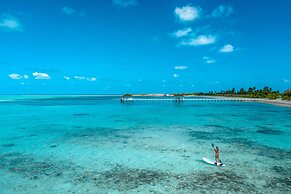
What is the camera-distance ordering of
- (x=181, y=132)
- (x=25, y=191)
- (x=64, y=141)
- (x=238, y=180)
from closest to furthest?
1. (x=25, y=191)
2. (x=238, y=180)
3. (x=64, y=141)
4. (x=181, y=132)

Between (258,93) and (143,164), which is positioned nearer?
(143,164)

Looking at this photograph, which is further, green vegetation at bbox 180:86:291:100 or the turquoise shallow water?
green vegetation at bbox 180:86:291:100

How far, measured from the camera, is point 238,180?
38.1 ft

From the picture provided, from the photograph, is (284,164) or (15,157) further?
(15,157)

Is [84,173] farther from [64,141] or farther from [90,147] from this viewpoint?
[64,141]

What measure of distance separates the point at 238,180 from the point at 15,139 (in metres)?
20.1

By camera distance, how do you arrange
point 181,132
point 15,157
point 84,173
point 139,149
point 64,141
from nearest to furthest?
1. point 84,173
2. point 15,157
3. point 139,149
4. point 64,141
5. point 181,132

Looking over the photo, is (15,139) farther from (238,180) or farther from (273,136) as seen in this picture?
(273,136)

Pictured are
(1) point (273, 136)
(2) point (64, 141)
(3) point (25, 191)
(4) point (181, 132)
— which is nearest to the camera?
(3) point (25, 191)

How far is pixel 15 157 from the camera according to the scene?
52.3 feet

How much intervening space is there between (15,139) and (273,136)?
24887 millimetres

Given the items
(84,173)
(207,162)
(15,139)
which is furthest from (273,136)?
(15,139)

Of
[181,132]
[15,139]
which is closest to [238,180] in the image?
[181,132]

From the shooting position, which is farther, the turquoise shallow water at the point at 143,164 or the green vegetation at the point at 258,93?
the green vegetation at the point at 258,93
